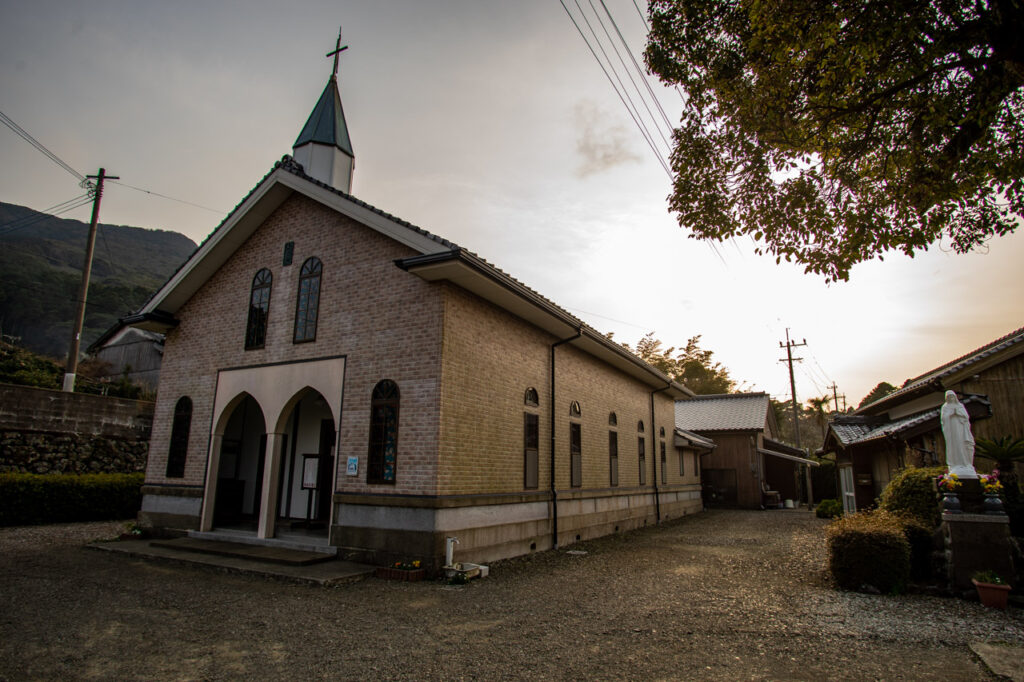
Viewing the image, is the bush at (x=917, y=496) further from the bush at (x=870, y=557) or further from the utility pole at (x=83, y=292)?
the utility pole at (x=83, y=292)

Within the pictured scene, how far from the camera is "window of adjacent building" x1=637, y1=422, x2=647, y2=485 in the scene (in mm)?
19484

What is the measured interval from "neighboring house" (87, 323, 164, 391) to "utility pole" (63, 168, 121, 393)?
500cm

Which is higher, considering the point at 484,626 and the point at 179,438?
the point at 179,438

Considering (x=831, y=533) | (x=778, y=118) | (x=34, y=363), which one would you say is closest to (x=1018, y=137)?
(x=778, y=118)

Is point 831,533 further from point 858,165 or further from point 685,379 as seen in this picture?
point 685,379

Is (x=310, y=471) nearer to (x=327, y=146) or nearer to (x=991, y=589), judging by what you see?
(x=327, y=146)

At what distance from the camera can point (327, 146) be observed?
14.6 metres

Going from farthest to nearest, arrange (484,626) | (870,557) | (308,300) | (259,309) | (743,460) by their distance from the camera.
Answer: (743,460), (259,309), (308,300), (870,557), (484,626)

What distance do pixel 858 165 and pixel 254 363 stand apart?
11.7 m

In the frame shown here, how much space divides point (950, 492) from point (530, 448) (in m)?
7.39

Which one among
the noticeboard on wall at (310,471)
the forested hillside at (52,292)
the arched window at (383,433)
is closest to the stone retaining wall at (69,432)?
the noticeboard on wall at (310,471)

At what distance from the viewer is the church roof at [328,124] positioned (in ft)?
48.0

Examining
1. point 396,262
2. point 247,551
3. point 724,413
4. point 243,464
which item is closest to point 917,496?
point 396,262

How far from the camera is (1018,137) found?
269 inches
